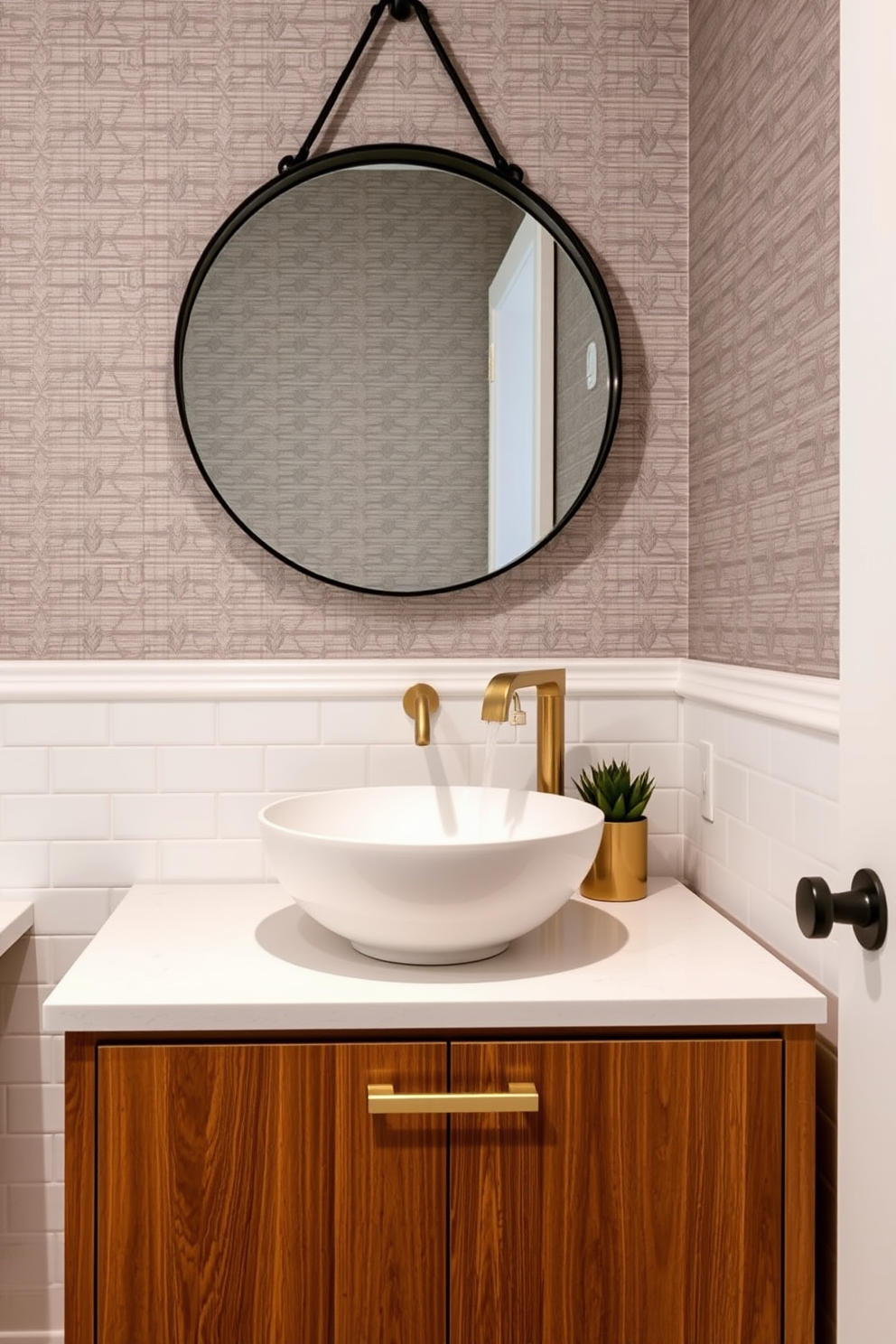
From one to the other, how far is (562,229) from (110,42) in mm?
757

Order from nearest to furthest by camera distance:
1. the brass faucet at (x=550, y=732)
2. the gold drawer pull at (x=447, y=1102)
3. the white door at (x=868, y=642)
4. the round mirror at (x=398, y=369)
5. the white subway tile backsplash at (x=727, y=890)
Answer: the white door at (x=868, y=642), the gold drawer pull at (x=447, y=1102), the white subway tile backsplash at (x=727, y=890), the brass faucet at (x=550, y=732), the round mirror at (x=398, y=369)

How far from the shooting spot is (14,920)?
1.66m

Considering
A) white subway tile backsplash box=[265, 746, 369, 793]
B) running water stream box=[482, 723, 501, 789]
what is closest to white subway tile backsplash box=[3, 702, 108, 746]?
white subway tile backsplash box=[265, 746, 369, 793]

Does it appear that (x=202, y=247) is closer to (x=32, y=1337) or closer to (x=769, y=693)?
(x=769, y=693)

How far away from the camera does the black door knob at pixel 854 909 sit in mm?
878

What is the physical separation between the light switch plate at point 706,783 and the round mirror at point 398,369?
0.41 metres

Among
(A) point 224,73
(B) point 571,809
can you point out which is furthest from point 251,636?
(A) point 224,73

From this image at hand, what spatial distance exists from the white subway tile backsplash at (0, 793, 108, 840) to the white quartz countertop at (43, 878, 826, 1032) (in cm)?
28

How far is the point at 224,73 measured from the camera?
5.79ft

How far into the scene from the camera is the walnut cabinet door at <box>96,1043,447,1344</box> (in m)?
1.21

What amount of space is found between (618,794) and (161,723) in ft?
2.36

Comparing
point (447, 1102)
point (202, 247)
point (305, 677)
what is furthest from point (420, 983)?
point (202, 247)

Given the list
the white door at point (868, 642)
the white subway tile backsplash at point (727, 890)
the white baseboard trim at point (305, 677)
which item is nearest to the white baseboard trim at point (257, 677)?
the white baseboard trim at point (305, 677)

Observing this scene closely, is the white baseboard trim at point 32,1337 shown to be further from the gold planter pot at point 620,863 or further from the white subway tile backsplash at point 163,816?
the gold planter pot at point 620,863
